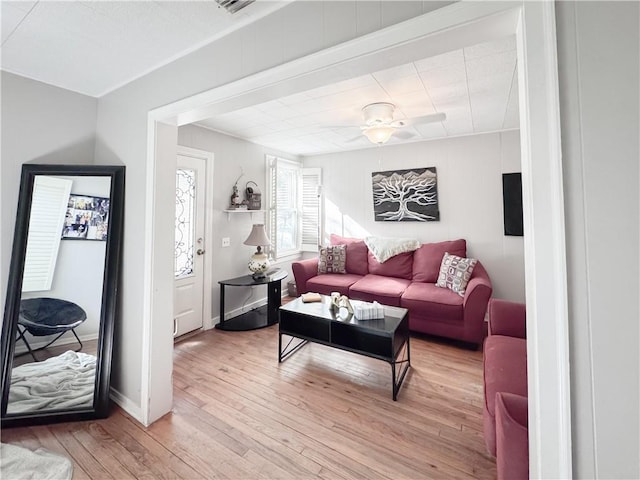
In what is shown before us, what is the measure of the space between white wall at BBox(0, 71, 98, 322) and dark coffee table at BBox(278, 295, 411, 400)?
2131 millimetres

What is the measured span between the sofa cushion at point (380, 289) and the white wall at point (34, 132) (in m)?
3.02

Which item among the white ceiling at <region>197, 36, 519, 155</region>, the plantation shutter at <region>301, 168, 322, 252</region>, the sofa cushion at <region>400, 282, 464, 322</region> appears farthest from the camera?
the plantation shutter at <region>301, 168, 322, 252</region>

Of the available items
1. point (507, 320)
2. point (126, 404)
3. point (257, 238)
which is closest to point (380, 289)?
point (507, 320)

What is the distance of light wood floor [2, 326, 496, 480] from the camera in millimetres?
1567

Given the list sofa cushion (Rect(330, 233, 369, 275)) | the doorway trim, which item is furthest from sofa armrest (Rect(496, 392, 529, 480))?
sofa cushion (Rect(330, 233, 369, 275))

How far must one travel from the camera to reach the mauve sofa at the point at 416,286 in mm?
2924

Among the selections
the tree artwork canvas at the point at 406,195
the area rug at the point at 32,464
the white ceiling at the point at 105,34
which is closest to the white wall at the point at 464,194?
the tree artwork canvas at the point at 406,195

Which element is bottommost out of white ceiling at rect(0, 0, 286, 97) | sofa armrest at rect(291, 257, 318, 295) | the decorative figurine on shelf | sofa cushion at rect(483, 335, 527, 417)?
sofa cushion at rect(483, 335, 527, 417)

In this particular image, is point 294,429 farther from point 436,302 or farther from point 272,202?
point 272,202

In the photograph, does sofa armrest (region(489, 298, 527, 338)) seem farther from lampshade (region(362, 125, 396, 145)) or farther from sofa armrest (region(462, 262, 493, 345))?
lampshade (region(362, 125, 396, 145))

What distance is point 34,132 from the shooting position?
202 cm

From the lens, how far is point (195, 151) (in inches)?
128

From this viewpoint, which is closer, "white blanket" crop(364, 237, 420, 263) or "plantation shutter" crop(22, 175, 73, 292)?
"plantation shutter" crop(22, 175, 73, 292)

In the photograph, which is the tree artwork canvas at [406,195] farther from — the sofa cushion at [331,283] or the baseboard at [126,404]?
the baseboard at [126,404]
